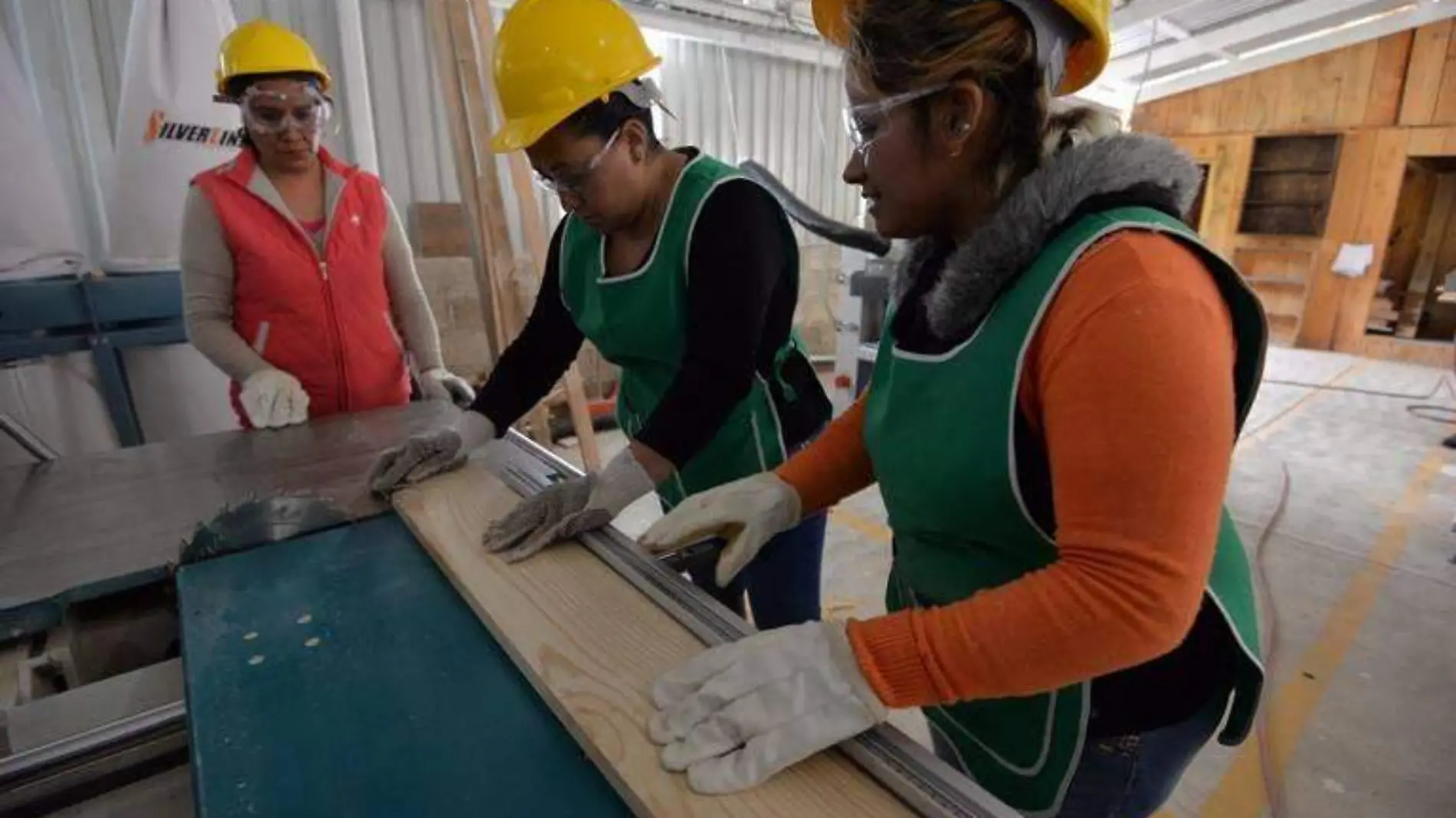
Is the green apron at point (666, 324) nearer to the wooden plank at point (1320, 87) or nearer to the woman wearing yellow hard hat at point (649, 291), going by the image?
the woman wearing yellow hard hat at point (649, 291)

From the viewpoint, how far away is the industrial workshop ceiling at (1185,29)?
539 cm

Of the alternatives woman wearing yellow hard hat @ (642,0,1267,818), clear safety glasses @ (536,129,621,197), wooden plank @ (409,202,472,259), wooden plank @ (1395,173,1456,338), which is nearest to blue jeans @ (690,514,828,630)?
woman wearing yellow hard hat @ (642,0,1267,818)

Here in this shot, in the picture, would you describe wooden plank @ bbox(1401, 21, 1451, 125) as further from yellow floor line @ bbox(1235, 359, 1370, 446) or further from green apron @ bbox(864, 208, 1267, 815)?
green apron @ bbox(864, 208, 1267, 815)

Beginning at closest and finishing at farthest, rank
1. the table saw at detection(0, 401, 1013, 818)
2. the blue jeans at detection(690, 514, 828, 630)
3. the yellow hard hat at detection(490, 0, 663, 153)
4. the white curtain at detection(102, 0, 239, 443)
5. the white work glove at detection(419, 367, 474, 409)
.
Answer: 1. the table saw at detection(0, 401, 1013, 818)
2. the yellow hard hat at detection(490, 0, 663, 153)
3. the blue jeans at detection(690, 514, 828, 630)
4. the white work glove at detection(419, 367, 474, 409)
5. the white curtain at detection(102, 0, 239, 443)

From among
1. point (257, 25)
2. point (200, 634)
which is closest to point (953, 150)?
point (200, 634)

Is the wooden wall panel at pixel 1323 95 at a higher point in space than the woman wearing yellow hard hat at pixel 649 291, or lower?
higher

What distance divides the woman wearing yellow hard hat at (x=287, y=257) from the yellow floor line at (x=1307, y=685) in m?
2.50

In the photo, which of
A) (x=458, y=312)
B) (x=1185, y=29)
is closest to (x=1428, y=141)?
(x=1185, y=29)

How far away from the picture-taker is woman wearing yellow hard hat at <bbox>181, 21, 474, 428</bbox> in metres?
1.93

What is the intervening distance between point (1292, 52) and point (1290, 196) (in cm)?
173

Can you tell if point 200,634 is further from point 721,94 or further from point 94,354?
point 721,94

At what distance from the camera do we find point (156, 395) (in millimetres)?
3045

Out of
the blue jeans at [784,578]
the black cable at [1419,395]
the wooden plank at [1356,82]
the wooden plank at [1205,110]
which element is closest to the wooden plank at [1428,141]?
the wooden plank at [1356,82]

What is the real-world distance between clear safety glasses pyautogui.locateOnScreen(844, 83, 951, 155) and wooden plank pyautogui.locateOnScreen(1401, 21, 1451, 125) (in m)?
10.4
